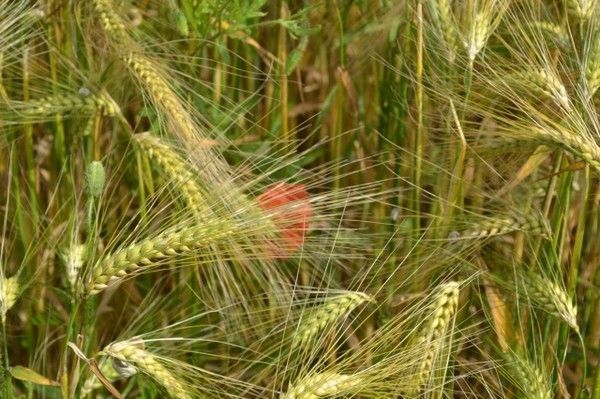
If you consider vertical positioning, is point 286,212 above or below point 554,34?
below

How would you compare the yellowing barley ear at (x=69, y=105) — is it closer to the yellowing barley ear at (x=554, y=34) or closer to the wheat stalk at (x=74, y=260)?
the wheat stalk at (x=74, y=260)

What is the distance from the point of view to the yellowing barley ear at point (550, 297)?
4.79 ft

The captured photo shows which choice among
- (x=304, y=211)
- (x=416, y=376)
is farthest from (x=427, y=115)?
(x=416, y=376)

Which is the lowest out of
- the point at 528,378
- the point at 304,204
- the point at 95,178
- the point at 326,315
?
the point at 528,378

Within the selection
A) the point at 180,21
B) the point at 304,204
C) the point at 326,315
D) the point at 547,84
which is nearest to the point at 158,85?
the point at 180,21

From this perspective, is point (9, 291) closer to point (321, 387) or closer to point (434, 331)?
point (321, 387)

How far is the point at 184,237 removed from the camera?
126 centimetres

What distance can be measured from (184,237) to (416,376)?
12.6 inches

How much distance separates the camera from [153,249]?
124cm

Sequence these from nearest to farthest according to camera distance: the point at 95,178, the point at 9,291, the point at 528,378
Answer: the point at 95,178
the point at 9,291
the point at 528,378

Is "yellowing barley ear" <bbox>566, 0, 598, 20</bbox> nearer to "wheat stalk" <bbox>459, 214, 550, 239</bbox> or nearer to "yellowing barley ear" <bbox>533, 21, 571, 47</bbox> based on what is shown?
"yellowing barley ear" <bbox>533, 21, 571, 47</bbox>

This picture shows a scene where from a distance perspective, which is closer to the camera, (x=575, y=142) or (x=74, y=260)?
(x=74, y=260)

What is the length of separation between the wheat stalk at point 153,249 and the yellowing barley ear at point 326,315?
0.15 m

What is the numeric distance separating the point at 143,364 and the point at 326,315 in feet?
0.79
